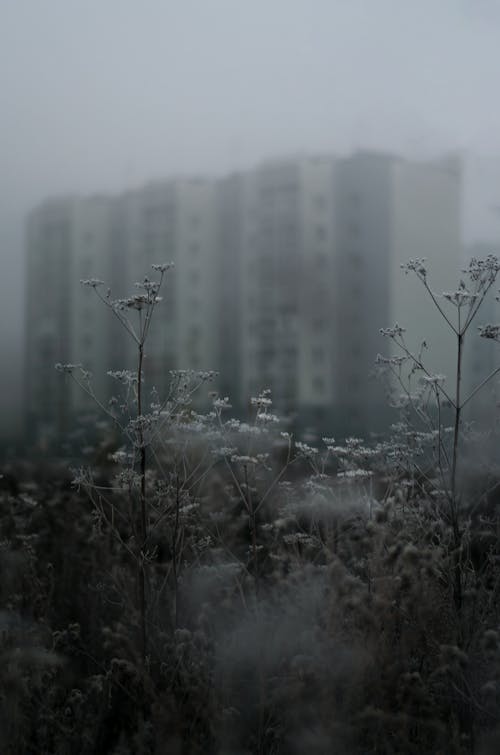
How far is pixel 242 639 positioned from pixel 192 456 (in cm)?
63

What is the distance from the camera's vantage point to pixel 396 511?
7.98 ft

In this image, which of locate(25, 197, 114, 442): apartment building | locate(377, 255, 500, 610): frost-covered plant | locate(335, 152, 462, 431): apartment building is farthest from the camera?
locate(25, 197, 114, 442): apartment building

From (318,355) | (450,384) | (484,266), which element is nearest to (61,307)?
(318,355)

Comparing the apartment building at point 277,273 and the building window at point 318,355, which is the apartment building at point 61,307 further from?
the building window at point 318,355

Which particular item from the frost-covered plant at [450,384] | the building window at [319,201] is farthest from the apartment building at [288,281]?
the frost-covered plant at [450,384]

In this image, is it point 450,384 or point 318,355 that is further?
point 318,355

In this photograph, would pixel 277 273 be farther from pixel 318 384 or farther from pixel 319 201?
pixel 318 384

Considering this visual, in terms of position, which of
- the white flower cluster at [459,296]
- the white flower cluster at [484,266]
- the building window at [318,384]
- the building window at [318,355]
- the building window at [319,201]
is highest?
the building window at [319,201]

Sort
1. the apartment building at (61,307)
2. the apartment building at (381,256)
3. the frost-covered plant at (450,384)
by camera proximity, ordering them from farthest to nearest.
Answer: the apartment building at (61,307) < the apartment building at (381,256) < the frost-covered plant at (450,384)

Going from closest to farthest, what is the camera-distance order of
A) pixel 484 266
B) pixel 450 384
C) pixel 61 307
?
pixel 484 266 → pixel 450 384 → pixel 61 307

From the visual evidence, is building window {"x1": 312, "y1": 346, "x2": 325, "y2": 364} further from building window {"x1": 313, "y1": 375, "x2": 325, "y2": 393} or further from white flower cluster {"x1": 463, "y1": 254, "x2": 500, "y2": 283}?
white flower cluster {"x1": 463, "y1": 254, "x2": 500, "y2": 283}

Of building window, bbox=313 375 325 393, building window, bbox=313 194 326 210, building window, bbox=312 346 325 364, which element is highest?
building window, bbox=313 194 326 210

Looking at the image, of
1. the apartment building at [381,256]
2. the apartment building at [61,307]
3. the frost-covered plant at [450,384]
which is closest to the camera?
the frost-covered plant at [450,384]

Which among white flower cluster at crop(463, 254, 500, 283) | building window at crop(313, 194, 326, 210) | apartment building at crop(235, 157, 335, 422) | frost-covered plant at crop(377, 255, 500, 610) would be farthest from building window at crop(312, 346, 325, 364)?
white flower cluster at crop(463, 254, 500, 283)
